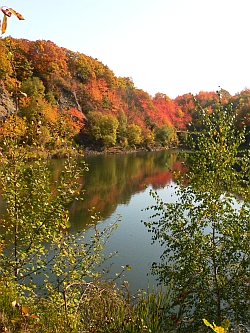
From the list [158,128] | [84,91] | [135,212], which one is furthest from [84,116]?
[135,212]

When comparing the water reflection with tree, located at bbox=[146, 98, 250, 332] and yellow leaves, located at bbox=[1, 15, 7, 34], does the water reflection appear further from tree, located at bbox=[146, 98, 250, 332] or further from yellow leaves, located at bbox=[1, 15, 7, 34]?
yellow leaves, located at bbox=[1, 15, 7, 34]

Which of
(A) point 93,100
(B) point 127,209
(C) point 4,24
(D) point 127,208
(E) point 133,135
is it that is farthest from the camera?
(A) point 93,100

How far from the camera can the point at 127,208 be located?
816 inches

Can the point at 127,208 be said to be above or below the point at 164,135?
below

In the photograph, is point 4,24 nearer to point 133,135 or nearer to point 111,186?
point 111,186

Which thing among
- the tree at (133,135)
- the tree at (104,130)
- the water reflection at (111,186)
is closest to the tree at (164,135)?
the tree at (133,135)

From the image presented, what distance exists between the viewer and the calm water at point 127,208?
39.5ft

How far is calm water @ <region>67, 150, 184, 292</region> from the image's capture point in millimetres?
12047

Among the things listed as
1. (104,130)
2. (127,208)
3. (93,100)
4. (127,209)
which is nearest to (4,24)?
(127,209)

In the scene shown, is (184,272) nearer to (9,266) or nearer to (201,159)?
(201,159)

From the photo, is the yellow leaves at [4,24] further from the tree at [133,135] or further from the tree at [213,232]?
the tree at [133,135]

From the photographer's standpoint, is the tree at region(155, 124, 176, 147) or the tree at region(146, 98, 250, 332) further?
the tree at region(155, 124, 176, 147)

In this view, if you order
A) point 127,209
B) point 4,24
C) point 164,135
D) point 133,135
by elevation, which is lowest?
point 127,209

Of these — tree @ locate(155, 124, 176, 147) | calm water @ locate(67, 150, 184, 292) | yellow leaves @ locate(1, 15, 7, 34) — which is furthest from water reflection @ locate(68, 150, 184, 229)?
tree @ locate(155, 124, 176, 147)
